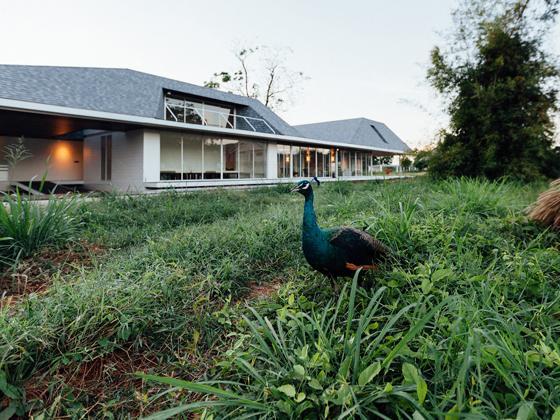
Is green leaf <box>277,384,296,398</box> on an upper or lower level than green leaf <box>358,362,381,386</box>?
lower

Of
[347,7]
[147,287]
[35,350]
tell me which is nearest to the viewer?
[35,350]

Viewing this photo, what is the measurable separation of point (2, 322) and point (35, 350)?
268 mm

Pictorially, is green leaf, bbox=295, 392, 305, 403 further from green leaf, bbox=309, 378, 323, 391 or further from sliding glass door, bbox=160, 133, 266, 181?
sliding glass door, bbox=160, 133, 266, 181

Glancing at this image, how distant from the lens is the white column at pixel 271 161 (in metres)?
15.7

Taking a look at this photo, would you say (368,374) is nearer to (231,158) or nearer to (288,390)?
(288,390)

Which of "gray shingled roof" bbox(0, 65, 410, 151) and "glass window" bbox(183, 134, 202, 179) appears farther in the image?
"glass window" bbox(183, 134, 202, 179)

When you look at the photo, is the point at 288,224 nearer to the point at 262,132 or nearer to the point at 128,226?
the point at 128,226

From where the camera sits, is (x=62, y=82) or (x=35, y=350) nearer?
(x=35, y=350)

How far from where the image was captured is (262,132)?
15047 mm

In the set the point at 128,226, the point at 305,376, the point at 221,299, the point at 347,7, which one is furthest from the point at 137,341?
the point at 347,7

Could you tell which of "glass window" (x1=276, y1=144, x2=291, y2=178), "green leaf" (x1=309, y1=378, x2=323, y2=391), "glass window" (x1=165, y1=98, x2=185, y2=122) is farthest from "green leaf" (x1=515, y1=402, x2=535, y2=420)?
"glass window" (x1=276, y1=144, x2=291, y2=178)

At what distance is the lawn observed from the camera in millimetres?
1177

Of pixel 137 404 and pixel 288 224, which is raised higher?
pixel 288 224

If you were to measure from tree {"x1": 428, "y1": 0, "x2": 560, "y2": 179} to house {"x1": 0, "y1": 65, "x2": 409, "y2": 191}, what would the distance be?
785 centimetres
